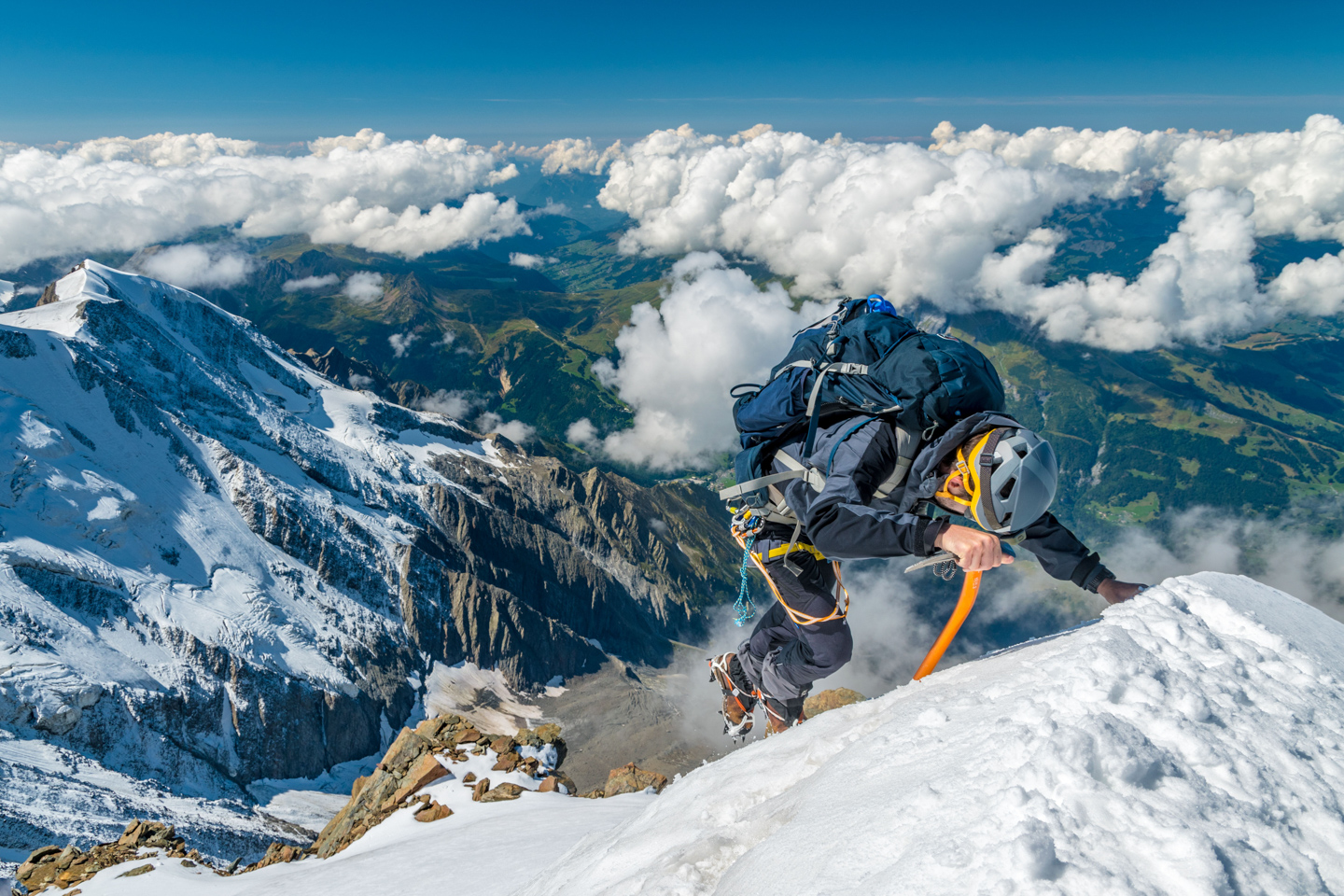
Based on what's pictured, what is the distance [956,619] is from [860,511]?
1.59 metres

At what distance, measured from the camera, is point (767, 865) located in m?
3.91

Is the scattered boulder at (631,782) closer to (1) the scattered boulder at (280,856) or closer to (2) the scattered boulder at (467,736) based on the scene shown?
(2) the scattered boulder at (467,736)

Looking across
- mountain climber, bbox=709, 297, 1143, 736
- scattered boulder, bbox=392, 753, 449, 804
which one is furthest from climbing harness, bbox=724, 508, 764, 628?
scattered boulder, bbox=392, 753, 449, 804

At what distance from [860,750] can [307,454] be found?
16125 cm

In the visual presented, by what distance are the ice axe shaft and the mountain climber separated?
1.42ft

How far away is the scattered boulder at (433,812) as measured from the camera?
1435 centimetres

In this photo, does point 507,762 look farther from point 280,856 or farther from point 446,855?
point 446,855

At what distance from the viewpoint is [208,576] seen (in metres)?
103

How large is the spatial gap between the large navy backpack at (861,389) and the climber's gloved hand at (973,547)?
1.11 m

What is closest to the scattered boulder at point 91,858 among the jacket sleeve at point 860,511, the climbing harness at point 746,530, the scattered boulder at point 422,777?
the scattered boulder at point 422,777

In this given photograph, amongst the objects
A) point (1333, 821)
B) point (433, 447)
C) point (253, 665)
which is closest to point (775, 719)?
point (1333, 821)

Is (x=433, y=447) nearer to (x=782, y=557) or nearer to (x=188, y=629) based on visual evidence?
(x=188, y=629)

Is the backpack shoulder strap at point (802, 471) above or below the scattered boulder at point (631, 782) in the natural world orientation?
above

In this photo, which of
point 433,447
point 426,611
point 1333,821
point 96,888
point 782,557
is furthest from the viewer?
point 433,447
